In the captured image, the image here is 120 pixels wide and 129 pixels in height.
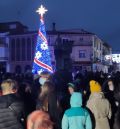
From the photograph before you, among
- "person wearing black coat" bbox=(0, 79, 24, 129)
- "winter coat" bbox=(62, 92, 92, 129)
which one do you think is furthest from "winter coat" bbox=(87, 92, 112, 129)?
"person wearing black coat" bbox=(0, 79, 24, 129)

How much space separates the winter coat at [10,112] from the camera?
19.8 feet

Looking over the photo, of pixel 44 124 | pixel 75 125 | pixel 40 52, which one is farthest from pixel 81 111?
pixel 40 52

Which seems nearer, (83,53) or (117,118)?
(117,118)

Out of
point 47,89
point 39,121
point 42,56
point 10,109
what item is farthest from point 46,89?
point 42,56

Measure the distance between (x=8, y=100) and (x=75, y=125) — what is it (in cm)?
131

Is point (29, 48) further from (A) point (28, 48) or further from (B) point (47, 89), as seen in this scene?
(B) point (47, 89)

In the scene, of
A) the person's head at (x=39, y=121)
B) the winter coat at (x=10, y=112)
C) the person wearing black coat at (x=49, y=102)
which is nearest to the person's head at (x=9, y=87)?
the winter coat at (x=10, y=112)

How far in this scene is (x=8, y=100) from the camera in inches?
261

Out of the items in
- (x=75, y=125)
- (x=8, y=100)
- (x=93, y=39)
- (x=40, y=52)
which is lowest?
(x=75, y=125)

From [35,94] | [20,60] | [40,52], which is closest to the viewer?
[35,94]

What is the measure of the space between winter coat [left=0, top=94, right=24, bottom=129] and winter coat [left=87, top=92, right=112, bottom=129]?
2156 millimetres

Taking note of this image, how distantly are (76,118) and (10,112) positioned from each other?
140 cm

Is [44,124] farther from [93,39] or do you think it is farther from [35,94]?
[93,39]

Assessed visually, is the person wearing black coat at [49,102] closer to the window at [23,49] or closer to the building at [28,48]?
the building at [28,48]
